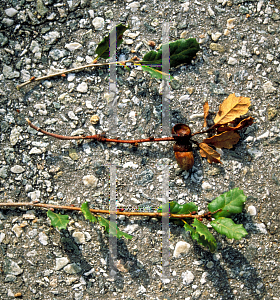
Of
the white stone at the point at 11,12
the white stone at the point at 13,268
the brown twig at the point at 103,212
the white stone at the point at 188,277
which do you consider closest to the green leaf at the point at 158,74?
the brown twig at the point at 103,212

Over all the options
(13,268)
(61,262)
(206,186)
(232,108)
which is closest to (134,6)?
(232,108)

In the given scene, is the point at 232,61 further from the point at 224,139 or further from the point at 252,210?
the point at 252,210

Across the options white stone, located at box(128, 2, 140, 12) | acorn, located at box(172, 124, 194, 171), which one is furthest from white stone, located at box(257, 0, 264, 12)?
acorn, located at box(172, 124, 194, 171)

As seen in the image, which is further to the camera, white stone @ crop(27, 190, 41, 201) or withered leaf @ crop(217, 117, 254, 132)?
white stone @ crop(27, 190, 41, 201)

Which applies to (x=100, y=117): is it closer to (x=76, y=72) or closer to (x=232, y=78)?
(x=76, y=72)

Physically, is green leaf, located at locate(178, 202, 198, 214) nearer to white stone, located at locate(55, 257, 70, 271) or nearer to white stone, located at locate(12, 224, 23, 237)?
white stone, located at locate(55, 257, 70, 271)

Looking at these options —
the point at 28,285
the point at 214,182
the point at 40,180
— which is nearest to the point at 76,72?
the point at 40,180
